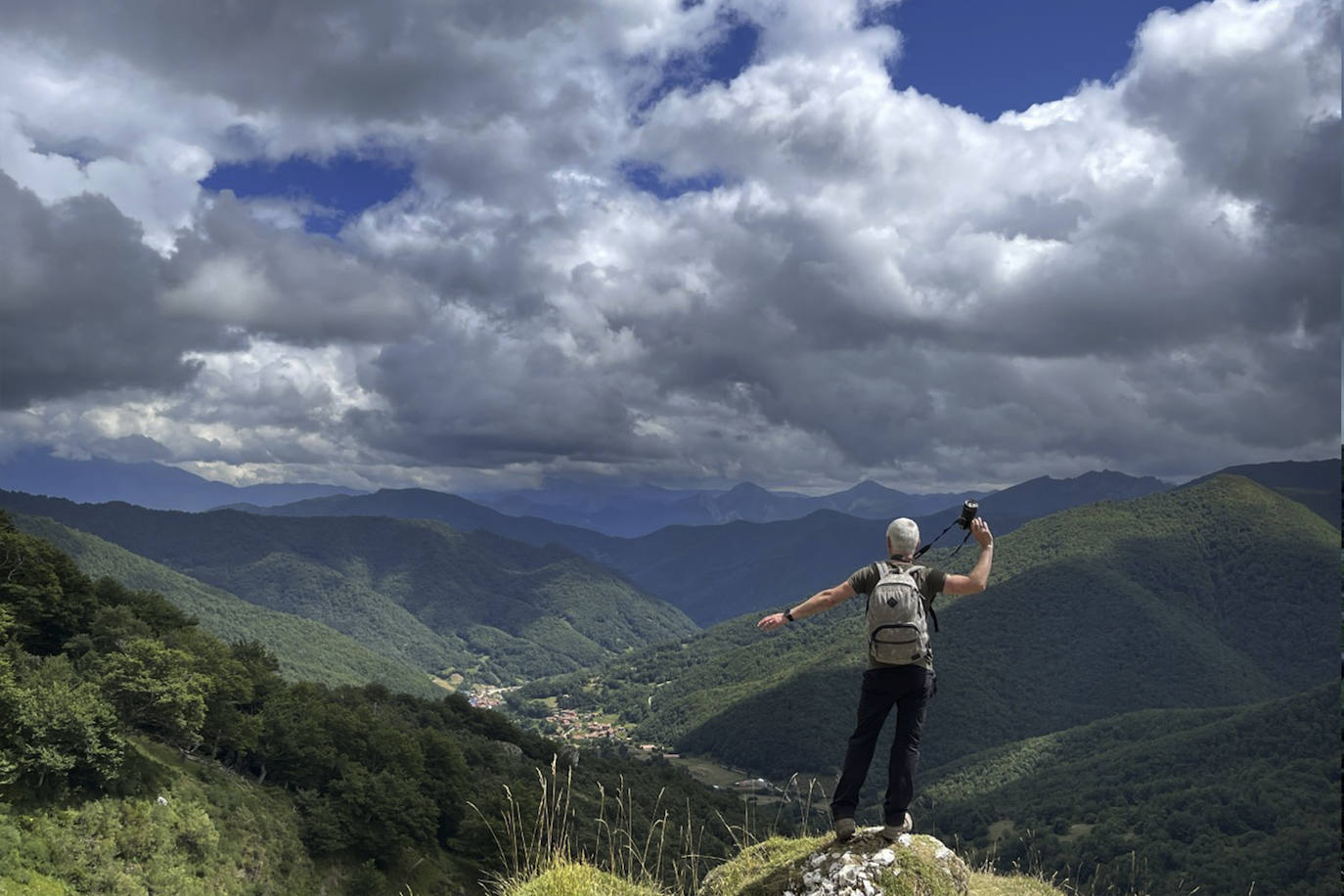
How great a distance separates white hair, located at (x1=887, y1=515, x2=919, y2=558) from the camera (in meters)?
8.44

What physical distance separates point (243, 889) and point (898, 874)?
4156 centimetres

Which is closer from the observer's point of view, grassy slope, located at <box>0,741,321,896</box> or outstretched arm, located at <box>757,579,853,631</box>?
outstretched arm, located at <box>757,579,853,631</box>

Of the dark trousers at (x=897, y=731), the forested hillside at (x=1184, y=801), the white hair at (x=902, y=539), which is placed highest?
the white hair at (x=902, y=539)

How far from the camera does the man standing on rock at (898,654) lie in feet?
26.5

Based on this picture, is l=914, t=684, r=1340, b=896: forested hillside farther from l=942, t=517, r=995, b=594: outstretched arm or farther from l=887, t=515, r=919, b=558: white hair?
l=887, t=515, r=919, b=558: white hair

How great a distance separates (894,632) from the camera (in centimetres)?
811

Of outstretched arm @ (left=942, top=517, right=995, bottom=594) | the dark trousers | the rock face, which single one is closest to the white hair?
outstretched arm @ (left=942, top=517, right=995, bottom=594)

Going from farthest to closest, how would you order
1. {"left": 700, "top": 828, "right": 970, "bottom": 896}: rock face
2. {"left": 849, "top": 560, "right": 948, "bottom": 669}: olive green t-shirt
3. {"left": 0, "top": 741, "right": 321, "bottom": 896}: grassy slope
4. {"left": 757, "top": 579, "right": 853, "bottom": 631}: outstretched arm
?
{"left": 0, "top": 741, "right": 321, "bottom": 896}: grassy slope, {"left": 757, "top": 579, "right": 853, "bottom": 631}: outstretched arm, {"left": 849, "top": 560, "right": 948, "bottom": 669}: olive green t-shirt, {"left": 700, "top": 828, "right": 970, "bottom": 896}: rock face

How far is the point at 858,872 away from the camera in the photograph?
7934 millimetres

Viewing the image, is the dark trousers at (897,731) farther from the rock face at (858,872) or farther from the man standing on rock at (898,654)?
the rock face at (858,872)

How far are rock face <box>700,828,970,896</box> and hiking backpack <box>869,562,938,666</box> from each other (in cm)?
210

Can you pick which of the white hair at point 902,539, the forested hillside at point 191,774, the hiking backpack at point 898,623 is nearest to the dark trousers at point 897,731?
the hiking backpack at point 898,623

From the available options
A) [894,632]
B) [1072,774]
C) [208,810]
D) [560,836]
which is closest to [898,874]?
[894,632]

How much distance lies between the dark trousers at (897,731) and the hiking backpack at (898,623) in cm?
27
